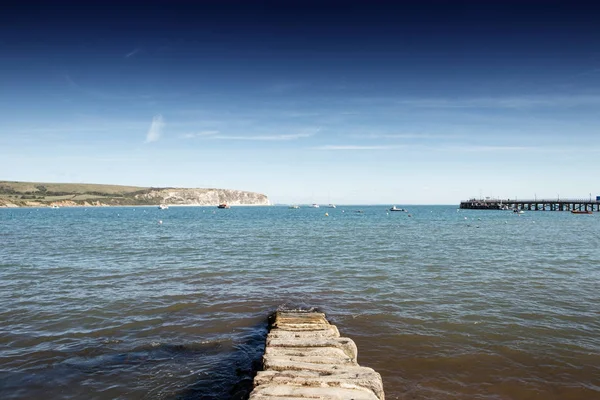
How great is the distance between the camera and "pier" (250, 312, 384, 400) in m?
6.48

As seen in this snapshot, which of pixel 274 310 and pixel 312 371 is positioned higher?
pixel 312 371

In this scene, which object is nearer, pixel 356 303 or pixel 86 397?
pixel 86 397

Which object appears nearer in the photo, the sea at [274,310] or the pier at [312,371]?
the pier at [312,371]

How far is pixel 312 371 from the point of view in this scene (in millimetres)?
7387

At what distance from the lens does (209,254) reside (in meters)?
30.3

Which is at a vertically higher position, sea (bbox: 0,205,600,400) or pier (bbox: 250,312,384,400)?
pier (bbox: 250,312,384,400)

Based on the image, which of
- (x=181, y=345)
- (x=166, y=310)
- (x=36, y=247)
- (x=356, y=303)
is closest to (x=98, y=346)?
(x=181, y=345)

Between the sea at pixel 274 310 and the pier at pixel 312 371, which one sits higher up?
the pier at pixel 312 371

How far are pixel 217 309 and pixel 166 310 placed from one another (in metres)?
2.01

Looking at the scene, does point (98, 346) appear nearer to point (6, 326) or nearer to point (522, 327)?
point (6, 326)

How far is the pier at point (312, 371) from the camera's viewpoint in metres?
6.48

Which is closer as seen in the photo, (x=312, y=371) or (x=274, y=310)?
(x=312, y=371)

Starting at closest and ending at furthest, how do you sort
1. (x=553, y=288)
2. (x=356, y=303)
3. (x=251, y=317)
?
(x=251, y=317)
(x=356, y=303)
(x=553, y=288)

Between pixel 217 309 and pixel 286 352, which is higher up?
pixel 286 352
